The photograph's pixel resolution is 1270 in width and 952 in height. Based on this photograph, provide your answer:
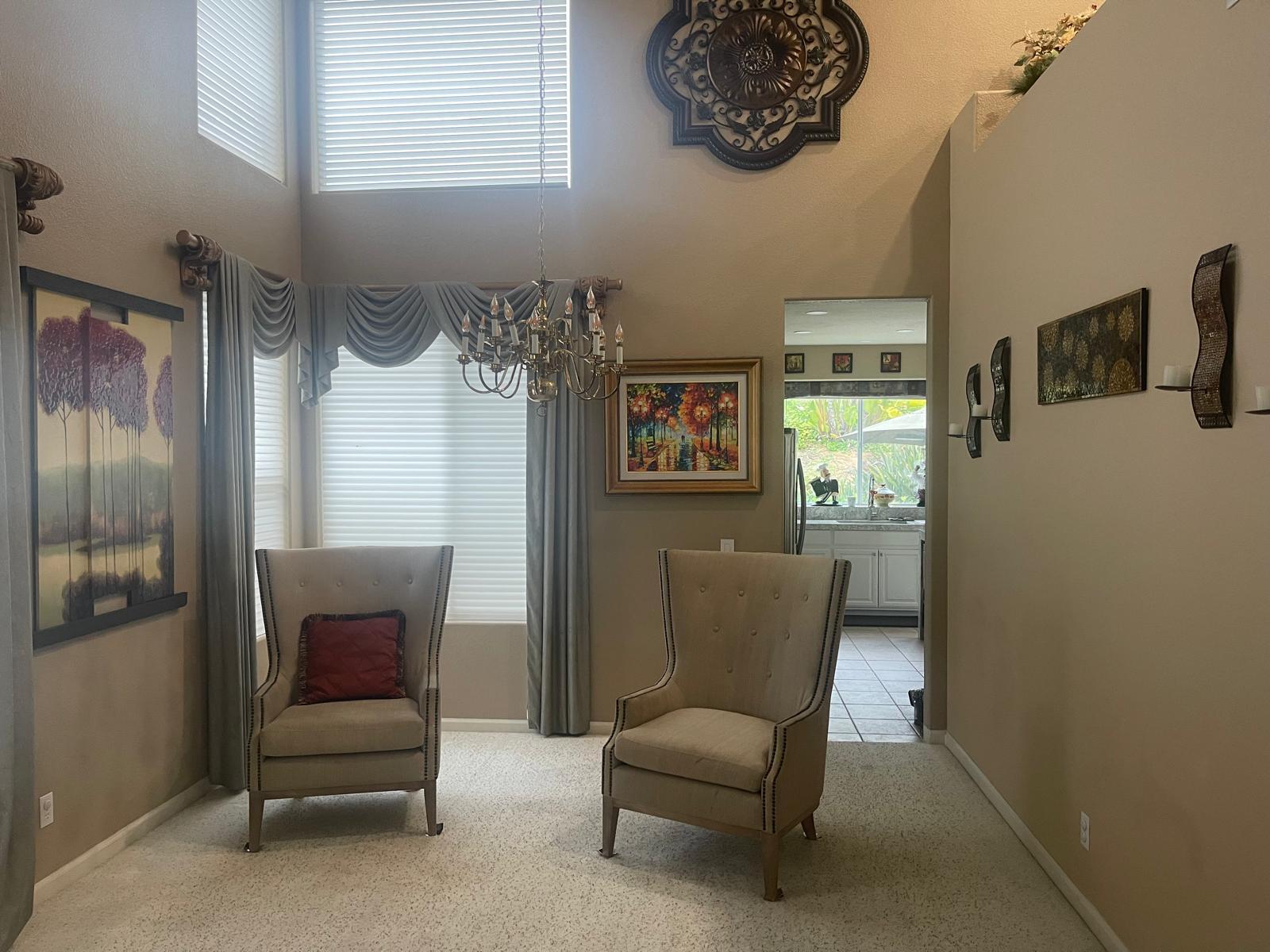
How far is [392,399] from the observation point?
4.93 m

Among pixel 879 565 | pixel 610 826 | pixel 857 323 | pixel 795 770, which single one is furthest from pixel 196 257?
pixel 879 565

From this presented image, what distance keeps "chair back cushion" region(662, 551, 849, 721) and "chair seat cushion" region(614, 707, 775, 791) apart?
6.3 inches

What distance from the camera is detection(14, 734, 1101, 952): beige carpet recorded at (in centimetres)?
279

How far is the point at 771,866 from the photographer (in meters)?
3.02

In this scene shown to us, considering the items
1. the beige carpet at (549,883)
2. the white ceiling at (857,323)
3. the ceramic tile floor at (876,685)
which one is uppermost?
the white ceiling at (857,323)

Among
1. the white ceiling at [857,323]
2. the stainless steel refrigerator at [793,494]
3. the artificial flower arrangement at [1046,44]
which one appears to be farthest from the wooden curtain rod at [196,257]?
the stainless steel refrigerator at [793,494]

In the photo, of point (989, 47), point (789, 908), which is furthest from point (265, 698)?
point (989, 47)

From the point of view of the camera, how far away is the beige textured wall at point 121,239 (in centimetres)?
303

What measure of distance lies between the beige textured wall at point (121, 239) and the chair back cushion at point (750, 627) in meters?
2.08

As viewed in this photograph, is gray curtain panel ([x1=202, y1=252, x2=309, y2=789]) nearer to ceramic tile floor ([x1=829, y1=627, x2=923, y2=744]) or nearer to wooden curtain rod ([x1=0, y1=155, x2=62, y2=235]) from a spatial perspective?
wooden curtain rod ([x1=0, y1=155, x2=62, y2=235])

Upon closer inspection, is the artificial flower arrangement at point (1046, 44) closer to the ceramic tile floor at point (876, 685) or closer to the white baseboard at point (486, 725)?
the ceramic tile floor at point (876, 685)

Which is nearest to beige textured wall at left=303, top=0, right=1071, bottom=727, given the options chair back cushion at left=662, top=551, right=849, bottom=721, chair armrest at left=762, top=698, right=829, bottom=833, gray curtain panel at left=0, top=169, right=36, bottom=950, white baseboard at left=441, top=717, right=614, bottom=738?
white baseboard at left=441, top=717, right=614, bottom=738

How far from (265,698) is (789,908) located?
6.93ft

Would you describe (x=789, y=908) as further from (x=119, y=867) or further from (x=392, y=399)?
(x=392, y=399)
